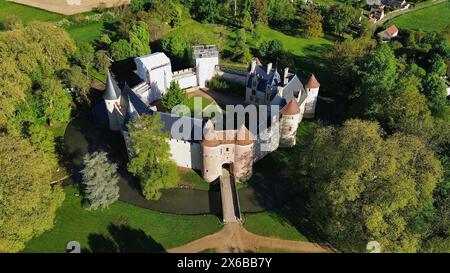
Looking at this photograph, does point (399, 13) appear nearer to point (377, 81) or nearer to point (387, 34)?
point (387, 34)

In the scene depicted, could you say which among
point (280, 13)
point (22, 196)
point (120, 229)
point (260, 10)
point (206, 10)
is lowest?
point (120, 229)

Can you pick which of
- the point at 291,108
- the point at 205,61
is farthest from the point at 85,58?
the point at 291,108

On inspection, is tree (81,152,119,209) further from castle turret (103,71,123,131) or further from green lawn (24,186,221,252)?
castle turret (103,71,123,131)

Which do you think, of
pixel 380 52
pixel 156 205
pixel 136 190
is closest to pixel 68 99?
pixel 136 190

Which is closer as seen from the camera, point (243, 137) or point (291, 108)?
point (243, 137)

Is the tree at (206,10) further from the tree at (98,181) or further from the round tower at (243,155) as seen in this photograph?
the tree at (98,181)

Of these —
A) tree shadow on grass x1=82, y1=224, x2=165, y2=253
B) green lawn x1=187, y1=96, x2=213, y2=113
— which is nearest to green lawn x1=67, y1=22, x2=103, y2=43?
green lawn x1=187, y1=96, x2=213, y2=113
